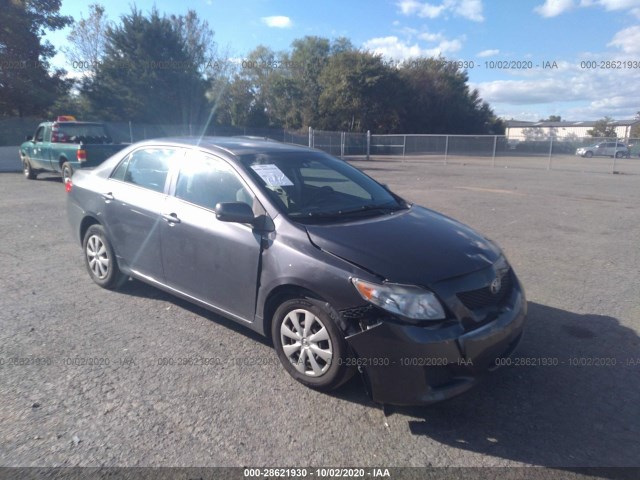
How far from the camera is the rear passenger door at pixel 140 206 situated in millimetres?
4641

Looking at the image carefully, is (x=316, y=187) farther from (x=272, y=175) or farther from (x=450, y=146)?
(x=450, y=146)

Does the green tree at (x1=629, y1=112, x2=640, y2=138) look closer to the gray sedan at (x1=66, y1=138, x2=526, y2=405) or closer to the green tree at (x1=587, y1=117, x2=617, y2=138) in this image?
the green tree at (x1=587, y1=117, x2=617, y2=138)

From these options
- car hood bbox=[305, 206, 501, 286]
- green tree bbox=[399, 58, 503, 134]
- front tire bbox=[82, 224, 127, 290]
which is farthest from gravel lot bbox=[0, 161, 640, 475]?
green tree bbox=[399, 58, 503, 134]

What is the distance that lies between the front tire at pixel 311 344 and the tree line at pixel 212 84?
2455 cm

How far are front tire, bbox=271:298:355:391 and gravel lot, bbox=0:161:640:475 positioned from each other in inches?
5.9

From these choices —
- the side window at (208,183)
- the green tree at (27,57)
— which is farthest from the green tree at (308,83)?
the side window at (208,183)

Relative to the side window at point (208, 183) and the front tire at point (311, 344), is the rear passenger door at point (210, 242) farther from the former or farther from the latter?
the front tire at point (311, 344)

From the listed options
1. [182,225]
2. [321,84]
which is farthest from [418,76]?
[182,225]

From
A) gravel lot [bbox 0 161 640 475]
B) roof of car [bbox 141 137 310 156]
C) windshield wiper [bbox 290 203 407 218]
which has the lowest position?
gravel lot [bbox 0 161 640 475]

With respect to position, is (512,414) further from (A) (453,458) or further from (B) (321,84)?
(B) (321,84)

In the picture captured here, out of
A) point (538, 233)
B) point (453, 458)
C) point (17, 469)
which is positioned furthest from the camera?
point (538, 233)

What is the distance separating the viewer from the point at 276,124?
54719mm

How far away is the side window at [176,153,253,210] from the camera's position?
13.5 feet

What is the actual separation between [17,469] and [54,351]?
1464mm
